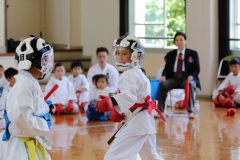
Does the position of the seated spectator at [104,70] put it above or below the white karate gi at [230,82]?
above

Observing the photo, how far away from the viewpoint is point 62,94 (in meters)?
7.93

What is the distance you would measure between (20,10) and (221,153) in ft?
23.5

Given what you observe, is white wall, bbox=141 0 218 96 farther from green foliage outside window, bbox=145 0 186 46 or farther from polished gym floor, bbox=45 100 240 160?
polished gym floor, bbox=45 100 240 160

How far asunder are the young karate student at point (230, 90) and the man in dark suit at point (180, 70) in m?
0.75

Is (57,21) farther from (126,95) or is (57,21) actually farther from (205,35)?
(126,95)

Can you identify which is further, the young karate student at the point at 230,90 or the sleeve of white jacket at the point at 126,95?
the young karate student at the point at 230,90

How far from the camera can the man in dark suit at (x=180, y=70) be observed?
721 centimetres

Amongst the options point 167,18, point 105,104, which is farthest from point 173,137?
point 167,18

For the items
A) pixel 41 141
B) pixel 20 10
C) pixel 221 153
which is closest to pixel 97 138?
pixel 221 153

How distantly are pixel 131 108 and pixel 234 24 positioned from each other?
5301 millimetres

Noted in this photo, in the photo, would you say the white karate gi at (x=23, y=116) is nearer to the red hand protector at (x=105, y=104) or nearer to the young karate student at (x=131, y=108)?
the red hand protector at (x=105, y=104)

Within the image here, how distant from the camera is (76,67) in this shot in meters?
8.43

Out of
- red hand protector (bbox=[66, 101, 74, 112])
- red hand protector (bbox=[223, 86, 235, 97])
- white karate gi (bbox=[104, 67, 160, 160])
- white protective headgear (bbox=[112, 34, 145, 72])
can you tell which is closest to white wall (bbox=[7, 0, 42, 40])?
red hand protector (bbox=[66, 101, 74, 112])

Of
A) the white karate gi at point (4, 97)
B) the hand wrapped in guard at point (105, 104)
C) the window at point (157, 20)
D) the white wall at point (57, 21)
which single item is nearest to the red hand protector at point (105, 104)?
the hand wrapped in guard at point (105, 104)
